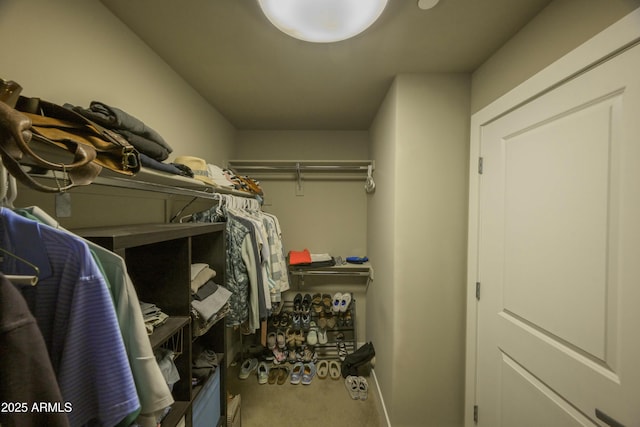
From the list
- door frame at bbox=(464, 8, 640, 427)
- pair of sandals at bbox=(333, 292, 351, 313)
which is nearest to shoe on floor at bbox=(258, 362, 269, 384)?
pair of sandals at bbox=(333, 292, 351, 313)

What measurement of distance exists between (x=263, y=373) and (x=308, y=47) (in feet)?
8.40

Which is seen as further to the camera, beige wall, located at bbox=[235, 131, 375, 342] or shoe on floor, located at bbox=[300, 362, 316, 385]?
beige wall, located at bbox=[235, 131, 375, 342]

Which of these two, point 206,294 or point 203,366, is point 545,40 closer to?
point 206,294

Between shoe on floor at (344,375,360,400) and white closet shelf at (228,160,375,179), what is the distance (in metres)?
1.95

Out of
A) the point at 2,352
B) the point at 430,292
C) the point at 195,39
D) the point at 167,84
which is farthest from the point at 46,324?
the point at 430,292

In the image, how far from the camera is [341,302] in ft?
7.68

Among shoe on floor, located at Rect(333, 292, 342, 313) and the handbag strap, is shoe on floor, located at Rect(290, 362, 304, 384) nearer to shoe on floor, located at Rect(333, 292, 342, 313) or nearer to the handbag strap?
shoe on floor, located at Rect(333, 292, 342, 313)

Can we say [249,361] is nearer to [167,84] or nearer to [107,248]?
[107,248]

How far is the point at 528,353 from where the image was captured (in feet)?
3.38

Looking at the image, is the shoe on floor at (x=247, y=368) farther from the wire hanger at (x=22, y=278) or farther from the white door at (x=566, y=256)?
the wire hanger at (x=22, y=278)

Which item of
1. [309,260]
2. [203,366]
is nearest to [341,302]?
[309,260]

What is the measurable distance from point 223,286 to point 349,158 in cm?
190

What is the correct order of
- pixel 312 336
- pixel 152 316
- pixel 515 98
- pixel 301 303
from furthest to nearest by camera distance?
pixel 301 303 < pixel 312 336 < pixel 515 98 < pixel 152 316

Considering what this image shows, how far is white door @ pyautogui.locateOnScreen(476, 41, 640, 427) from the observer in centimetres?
71
